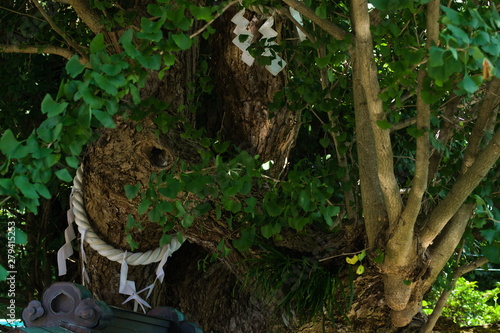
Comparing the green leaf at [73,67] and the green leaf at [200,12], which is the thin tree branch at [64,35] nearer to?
the green leaf at [200,12]

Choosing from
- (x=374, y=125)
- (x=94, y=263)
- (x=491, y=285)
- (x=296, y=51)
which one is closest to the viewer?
(x=374, y=125)

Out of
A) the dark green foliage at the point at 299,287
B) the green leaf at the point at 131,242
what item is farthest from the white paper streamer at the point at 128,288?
the dark green foliage at the point at 299,287

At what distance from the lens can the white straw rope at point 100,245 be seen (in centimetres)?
290

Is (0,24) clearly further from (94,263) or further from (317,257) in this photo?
(317,257)

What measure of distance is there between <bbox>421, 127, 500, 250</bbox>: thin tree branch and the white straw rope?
105 centimetres

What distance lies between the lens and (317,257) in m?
2.70

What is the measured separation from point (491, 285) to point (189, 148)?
4.88m

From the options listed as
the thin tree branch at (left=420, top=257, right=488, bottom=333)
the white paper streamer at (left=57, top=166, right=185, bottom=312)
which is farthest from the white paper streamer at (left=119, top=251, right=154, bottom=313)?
the thin tree branch at (left=420, top=257, right=488, bottom=333)

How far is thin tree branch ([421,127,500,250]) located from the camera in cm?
216

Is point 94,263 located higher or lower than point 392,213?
lower

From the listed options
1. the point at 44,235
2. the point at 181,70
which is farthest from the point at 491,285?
the point at 181,70

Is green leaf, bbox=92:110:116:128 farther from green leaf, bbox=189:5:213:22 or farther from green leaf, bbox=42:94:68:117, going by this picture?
green leaf, bbox=189:5:213:22

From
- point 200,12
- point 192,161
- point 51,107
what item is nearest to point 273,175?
point 192,161

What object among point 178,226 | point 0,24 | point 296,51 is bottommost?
point 178,226
